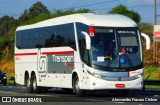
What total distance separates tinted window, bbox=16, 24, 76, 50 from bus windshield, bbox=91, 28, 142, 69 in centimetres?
170

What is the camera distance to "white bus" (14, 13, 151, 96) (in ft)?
88.5

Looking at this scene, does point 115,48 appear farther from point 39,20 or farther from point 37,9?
point 37,9

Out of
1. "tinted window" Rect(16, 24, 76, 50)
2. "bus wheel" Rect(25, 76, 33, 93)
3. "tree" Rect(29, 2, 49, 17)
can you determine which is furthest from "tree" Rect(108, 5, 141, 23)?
"bus wheel" Rect(25, 76, 33, 93)

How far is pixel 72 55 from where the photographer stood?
28.8m

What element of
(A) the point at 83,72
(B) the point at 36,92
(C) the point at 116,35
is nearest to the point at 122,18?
(C) the point at 116,35

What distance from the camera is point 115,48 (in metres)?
27.2

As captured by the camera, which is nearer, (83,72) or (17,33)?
(83,72)

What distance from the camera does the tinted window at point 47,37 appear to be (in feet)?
96.2

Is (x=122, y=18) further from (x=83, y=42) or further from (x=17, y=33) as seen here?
(x=17, y=33)

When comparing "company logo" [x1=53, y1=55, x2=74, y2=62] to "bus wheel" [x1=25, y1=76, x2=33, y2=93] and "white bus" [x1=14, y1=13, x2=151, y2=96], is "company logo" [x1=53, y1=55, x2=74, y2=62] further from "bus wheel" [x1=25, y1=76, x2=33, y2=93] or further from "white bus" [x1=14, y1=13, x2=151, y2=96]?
"bus wheel" [x1=25, y1=76, x2=33, y2=93]

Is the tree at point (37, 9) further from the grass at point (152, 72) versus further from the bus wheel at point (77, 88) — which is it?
the bus wheel at point (77, 88)

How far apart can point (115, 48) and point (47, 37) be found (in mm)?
5806

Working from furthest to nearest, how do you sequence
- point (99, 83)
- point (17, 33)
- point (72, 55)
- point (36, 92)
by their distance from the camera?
point (17, 33) < point (36, 92) < point (72, 55) < point (99, 83)

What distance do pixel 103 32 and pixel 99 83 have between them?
7.65ft
